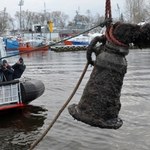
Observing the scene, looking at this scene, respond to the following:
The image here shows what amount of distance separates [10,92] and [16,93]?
288 millimetres

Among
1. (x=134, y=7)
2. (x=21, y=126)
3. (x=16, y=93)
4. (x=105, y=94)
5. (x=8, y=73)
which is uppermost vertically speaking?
(x=134, y=7)

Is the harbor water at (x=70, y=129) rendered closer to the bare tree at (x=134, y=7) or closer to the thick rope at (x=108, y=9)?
the thick rope at (x=108, y=9)

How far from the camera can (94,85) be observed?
4.14 metres

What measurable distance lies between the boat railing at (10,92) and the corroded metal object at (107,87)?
885cm

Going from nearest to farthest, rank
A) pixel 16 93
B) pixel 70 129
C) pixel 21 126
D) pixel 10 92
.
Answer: pixel 70 129, pixel 21 126, pixel 10 92, pixel 16 93

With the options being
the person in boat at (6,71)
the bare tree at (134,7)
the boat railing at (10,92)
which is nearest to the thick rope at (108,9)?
the boat railing at (10,92)

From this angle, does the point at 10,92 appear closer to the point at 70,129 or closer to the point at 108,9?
the point at 70,129

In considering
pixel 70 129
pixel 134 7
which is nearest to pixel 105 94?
pixel 70 129

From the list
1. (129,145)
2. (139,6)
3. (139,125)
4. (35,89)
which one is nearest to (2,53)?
(35,89)

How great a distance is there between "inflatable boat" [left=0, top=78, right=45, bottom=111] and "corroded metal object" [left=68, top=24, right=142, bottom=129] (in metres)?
8.90

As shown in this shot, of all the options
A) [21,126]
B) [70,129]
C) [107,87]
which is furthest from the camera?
[21,126]

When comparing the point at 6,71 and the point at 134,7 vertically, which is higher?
the point at 134,7

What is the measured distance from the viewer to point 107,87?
4066 mm

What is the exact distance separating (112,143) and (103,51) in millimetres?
6179
